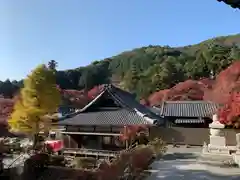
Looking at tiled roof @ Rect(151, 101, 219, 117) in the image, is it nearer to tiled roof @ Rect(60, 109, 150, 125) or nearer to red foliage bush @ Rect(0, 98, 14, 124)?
tiled roof @ Rect(60, 109, 150, 125)

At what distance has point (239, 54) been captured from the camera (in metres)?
51.0

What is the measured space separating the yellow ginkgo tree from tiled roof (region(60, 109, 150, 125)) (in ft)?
12.8

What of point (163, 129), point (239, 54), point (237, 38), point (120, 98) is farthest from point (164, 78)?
point (237, 38)

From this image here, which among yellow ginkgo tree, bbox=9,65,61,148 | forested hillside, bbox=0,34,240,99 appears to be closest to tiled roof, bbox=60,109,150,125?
yellow ginkgo tree, bbox=9,65,61,148

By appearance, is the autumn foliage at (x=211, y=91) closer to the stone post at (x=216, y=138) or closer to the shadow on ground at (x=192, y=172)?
the stone post at (x=216, y=138)

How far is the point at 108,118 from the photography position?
21.0 metres

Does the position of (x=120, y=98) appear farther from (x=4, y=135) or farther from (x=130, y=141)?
(x=4, y=135)

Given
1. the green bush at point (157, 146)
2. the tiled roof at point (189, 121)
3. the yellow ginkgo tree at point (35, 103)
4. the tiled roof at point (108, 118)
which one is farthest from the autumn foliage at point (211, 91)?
the yellow ginkgo tree at point (35, 103)

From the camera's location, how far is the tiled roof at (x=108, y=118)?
20311mm

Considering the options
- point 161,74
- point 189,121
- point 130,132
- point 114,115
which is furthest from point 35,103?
point 161,74

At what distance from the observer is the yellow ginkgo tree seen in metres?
24.4

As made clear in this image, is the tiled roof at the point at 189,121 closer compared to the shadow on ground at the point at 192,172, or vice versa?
the shadow on ground at the point at 192,172

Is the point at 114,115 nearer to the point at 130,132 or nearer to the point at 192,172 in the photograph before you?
the point at 130,132

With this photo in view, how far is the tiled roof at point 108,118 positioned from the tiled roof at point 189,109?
9.61 m
